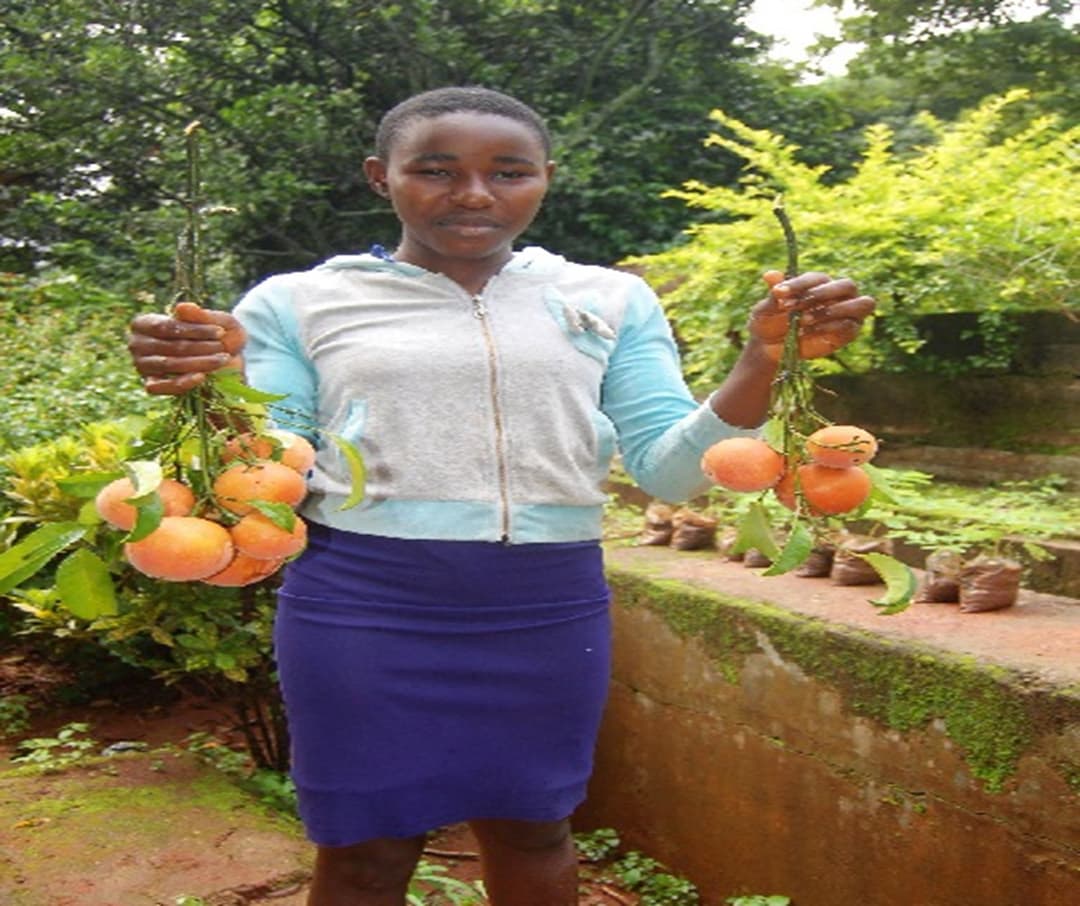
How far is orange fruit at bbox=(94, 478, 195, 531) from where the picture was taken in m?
1.34

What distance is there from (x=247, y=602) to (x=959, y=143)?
3352mm

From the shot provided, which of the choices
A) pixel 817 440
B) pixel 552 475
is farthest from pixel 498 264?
pixel 817 440

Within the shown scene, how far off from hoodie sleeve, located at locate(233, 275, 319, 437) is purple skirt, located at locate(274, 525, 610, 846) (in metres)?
0.21

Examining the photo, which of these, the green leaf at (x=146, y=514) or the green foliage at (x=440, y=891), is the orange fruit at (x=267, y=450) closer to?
the green leaf at (x=146, y=514)

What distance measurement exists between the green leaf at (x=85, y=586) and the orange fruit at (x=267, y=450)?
7.9 inches

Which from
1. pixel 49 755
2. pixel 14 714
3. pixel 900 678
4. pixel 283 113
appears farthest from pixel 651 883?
pixel 283 113

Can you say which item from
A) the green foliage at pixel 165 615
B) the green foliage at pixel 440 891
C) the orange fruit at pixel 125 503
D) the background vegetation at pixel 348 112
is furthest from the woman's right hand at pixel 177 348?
the background vegetation at pixel 348 112

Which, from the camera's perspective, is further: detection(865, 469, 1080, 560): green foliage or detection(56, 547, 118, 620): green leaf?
detection(865, 469, 1080, 560): green foliage

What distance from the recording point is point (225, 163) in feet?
28.1

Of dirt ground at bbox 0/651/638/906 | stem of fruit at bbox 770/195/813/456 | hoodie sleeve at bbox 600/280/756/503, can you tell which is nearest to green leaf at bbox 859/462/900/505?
stem of fruit at bbox 770/195/813/456

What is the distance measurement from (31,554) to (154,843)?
1723mm

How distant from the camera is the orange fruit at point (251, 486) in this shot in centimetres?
137

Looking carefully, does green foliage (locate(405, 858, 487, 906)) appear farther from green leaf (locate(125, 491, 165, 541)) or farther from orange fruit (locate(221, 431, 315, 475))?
green leaf (locate(125, 491, 165, 541))

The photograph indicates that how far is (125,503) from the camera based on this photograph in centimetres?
131
